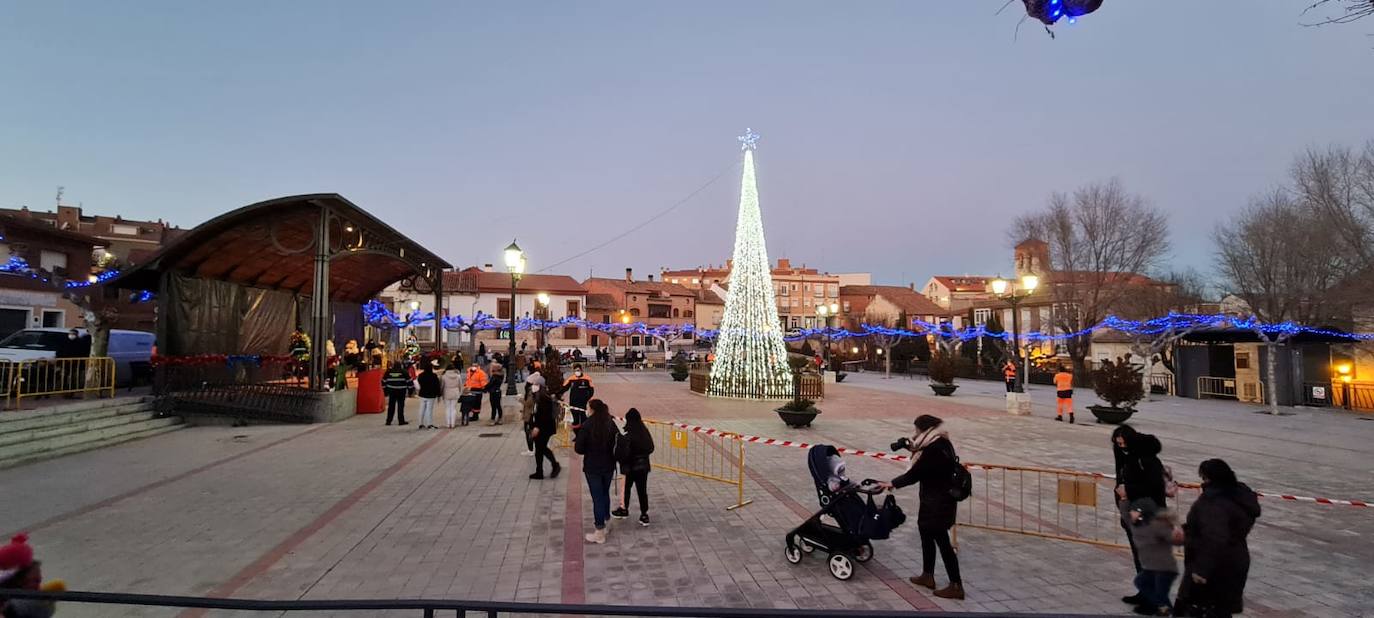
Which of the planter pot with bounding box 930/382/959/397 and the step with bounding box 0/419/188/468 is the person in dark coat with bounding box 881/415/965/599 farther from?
the planter pot with bounding box 930/382/959/397

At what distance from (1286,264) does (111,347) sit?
41.8 m

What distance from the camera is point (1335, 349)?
22938mm

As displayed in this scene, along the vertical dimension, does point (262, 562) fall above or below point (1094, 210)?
below

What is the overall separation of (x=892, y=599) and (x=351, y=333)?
1030 inches

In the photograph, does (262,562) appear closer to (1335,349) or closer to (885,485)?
(885,485)

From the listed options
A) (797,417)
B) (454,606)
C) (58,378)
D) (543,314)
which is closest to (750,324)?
(797,417)

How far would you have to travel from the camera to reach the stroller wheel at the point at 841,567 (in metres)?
5.46

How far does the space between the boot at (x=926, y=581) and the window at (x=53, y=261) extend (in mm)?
33811

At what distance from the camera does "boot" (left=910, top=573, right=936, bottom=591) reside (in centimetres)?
522

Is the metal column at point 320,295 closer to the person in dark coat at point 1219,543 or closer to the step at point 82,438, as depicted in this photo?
the step at point 82,438

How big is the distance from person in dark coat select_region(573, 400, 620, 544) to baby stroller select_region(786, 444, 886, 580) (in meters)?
1.97

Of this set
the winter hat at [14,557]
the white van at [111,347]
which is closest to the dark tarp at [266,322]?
the white van at [111,347]

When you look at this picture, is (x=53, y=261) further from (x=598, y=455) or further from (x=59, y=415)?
(x=598, y=455)

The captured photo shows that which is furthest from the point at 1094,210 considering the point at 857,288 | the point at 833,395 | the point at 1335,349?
the point at 857,288
